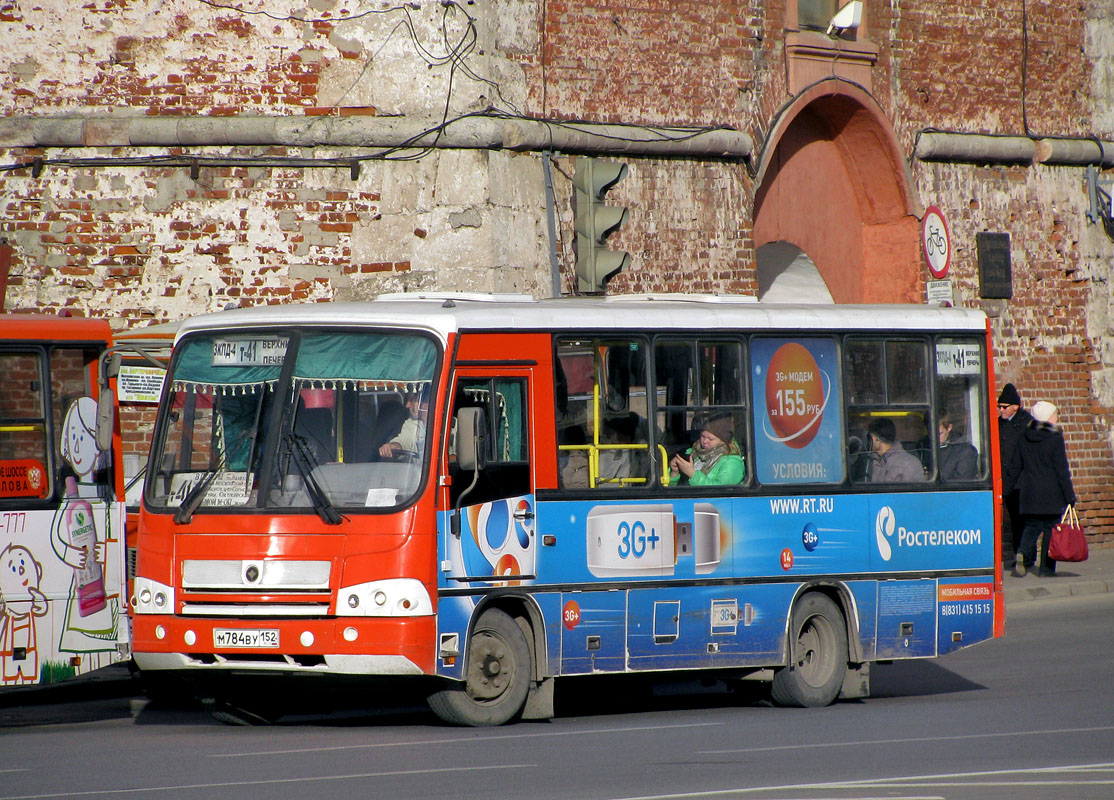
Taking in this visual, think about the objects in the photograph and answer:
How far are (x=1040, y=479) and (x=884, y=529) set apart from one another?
799cm

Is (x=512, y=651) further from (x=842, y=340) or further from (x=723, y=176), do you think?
(x=723, y=176)

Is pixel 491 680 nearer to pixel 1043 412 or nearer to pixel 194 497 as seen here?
pixel 194 497

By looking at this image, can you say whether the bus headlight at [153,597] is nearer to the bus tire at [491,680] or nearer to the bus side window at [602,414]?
the bus tire at [491,680]

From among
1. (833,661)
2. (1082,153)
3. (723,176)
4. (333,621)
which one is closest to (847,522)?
(833,661)

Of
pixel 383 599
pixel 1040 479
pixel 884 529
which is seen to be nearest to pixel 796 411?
pixel 884 529

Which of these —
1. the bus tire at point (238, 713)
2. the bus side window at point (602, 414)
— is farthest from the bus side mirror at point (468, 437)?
the bus tire at point (238, 713)

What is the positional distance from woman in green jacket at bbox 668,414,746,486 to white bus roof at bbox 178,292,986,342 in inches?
27.5

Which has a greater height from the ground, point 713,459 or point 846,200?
point 846,200

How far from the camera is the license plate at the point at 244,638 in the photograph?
32.1ft

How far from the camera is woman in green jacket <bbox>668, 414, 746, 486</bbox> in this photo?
11.3 m

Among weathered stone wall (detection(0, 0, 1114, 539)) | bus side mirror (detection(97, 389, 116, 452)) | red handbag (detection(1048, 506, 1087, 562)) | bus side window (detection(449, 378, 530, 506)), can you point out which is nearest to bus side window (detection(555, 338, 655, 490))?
bus side window (detection(449, 378, 530, 506))

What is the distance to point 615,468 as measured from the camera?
36.1 ft

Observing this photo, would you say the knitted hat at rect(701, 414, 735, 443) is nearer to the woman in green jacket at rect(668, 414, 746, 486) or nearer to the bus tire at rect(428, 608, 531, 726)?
the woman in green jacket at rect(668, 414, 746, 486)

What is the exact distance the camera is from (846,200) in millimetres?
22562
